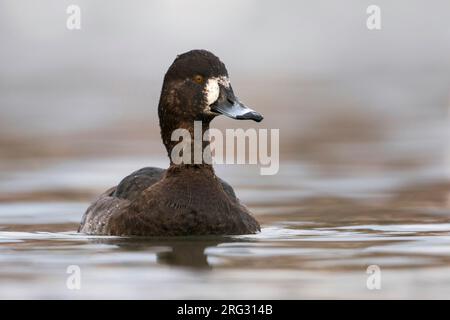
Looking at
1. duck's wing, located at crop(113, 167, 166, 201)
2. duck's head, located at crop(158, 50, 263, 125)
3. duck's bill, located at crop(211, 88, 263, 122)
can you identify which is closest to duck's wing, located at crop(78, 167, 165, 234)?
duck's wing, located at crop(113, 167, 166, 201)

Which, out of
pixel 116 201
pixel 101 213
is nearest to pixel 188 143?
pixel 116 201

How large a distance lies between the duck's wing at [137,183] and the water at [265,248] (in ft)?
1.94

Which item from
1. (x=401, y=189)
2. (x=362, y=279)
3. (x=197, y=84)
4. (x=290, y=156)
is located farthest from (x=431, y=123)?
(x=362, y=279)

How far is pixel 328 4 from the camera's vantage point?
32.7m

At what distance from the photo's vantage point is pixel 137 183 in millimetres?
13008

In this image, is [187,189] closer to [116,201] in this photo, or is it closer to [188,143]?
[188,143]

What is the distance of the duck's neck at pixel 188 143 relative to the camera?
12484 millimetres

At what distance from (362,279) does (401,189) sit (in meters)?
6.25

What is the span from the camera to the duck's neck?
12484 mm

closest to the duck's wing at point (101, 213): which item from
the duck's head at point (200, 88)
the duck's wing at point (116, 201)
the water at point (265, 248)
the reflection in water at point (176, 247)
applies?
the duck's wing at point (116, 201)

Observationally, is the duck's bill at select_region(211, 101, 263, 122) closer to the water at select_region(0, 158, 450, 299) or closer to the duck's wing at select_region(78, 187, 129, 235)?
the water at select_region(0, 158, 450, 299)

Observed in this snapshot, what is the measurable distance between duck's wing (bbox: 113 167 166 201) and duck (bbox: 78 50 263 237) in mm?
15

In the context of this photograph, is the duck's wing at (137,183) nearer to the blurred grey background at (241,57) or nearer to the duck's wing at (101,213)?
the duck's wing at (101,213)
